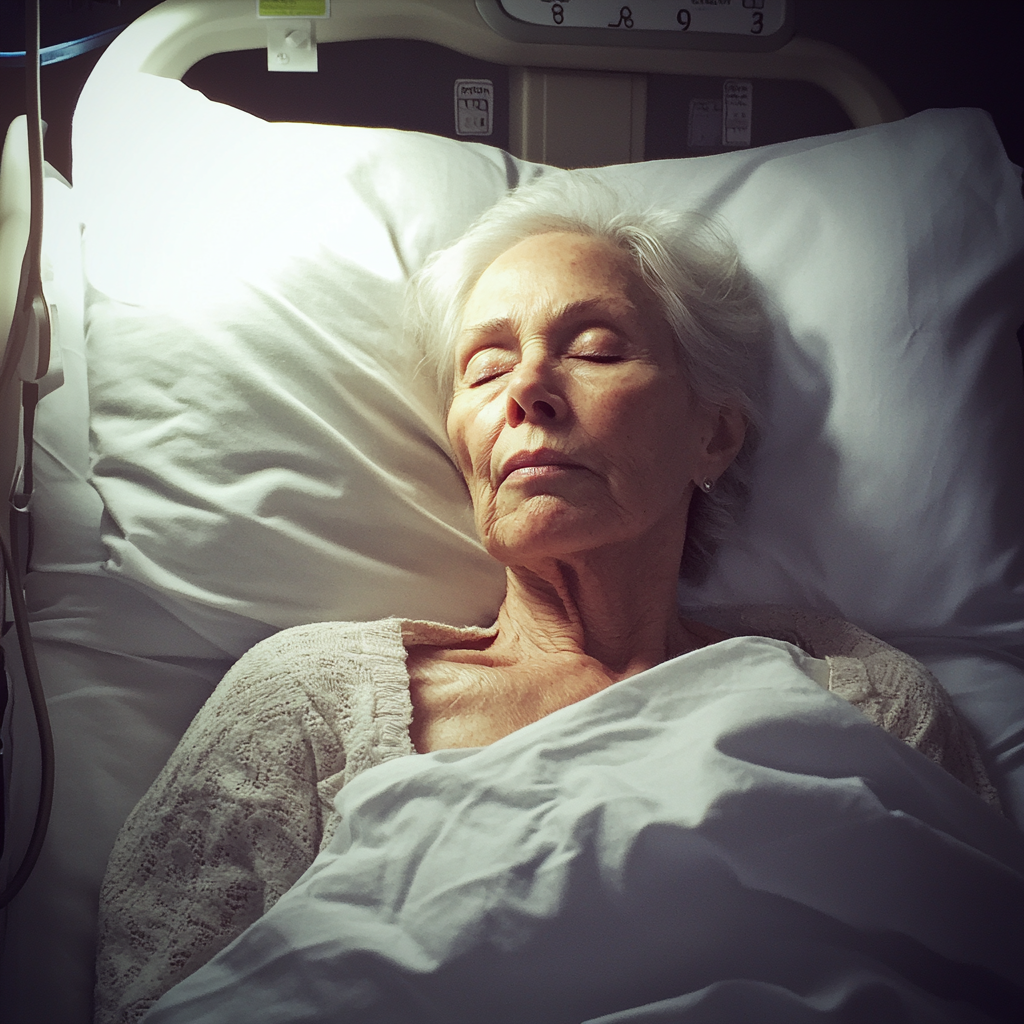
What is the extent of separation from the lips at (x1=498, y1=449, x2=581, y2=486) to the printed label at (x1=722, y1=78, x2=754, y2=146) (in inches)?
37.1

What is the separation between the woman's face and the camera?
94 centimetres

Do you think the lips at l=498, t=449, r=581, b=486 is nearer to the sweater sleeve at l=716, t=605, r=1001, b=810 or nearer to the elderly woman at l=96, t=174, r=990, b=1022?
the elderly woman at l=96, t=174, r=990, b=1022

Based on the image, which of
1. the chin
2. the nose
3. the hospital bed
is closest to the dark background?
the hospital bed

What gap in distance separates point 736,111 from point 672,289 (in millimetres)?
713

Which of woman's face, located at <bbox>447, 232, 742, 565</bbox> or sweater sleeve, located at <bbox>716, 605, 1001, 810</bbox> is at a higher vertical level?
woman's face, located at <bbox>447, 232, 742, 565</bbox>

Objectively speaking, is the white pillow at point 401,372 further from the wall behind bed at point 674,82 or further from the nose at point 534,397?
the wall behind bed at point 674,82

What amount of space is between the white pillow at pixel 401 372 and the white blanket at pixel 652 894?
0.38m

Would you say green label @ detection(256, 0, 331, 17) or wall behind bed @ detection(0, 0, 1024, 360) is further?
wall behind bed @ detection(0, 0, 1024, 360)

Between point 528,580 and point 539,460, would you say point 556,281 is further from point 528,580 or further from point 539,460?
point 528,580

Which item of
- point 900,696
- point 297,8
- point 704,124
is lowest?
point 900,696

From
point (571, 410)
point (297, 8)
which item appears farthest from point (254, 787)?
point (297, 8)

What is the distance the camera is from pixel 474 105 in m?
1.52

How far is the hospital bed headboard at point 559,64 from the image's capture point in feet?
4.11

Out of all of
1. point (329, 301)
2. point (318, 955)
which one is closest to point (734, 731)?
point (318, 955)
